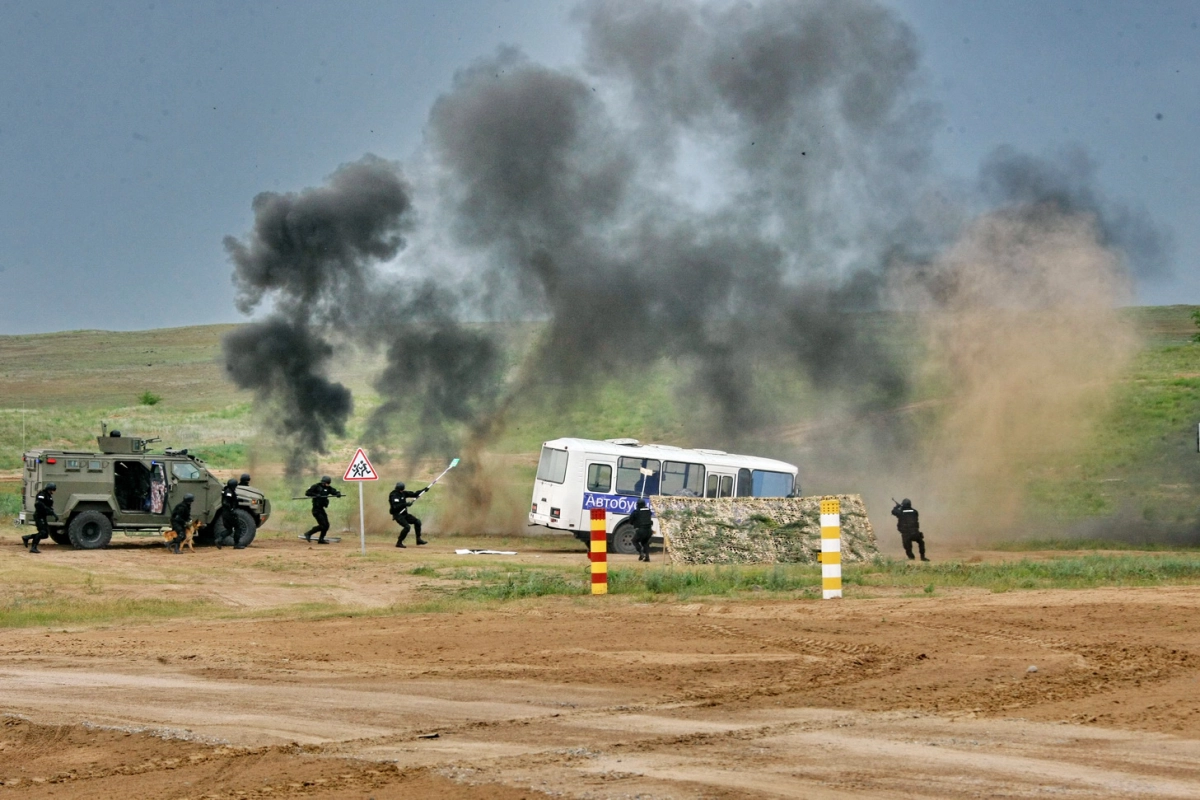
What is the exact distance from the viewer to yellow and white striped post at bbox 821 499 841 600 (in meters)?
14.5

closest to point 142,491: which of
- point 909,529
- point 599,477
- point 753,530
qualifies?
point 599,477

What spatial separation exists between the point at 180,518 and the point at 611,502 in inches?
350

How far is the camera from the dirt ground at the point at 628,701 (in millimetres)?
6926

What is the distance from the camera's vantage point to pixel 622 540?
26656 millimetres

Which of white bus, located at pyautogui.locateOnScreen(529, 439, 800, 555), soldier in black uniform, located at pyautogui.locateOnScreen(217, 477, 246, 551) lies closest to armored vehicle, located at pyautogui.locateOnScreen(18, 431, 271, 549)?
soldier in black uniform, located at pyautogui.locateOnScreen(217, 477, 246, 551)

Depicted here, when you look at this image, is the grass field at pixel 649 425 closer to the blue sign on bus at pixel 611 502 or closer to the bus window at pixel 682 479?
the blue sign on bus at pixel 611 502

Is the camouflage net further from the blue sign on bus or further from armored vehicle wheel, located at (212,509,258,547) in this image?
armored vehicle wheel, located at (212,509,258,547)

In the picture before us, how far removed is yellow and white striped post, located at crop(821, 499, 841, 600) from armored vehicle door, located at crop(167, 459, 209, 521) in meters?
16.5

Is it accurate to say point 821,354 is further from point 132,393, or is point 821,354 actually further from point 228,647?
point 132,393

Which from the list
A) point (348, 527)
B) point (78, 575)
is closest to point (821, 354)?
point (348, 527)

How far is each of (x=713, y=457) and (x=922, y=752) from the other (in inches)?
804

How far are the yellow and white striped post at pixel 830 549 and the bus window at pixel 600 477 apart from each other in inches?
483

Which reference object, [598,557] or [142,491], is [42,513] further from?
[598,557]

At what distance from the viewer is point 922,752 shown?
7293mm
